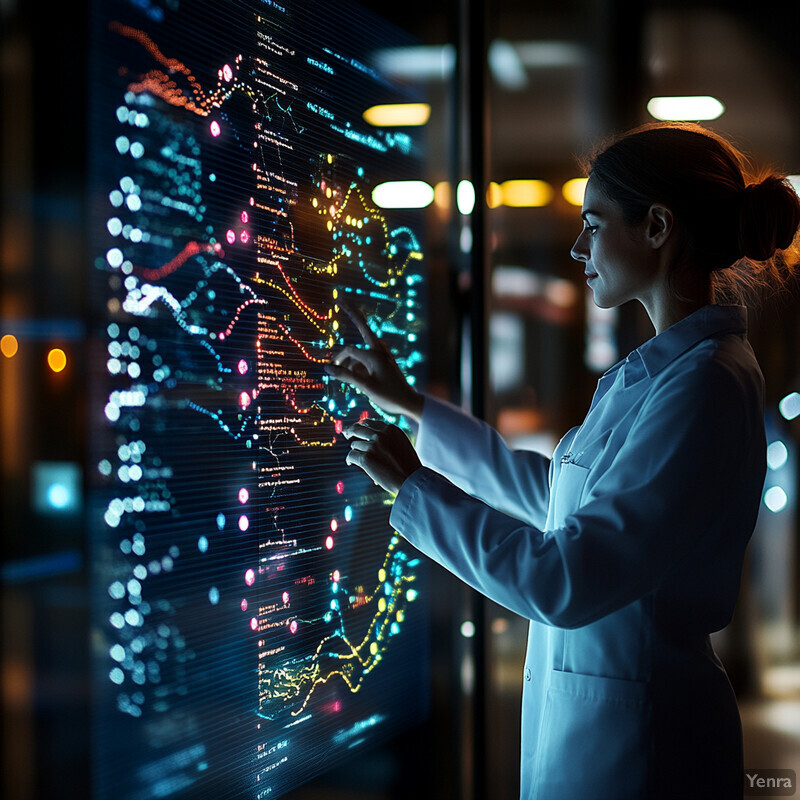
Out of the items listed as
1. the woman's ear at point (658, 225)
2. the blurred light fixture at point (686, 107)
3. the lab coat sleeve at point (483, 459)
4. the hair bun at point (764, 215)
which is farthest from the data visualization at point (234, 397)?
the blurred light fixture at point (686, 107)

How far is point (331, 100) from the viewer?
134cm

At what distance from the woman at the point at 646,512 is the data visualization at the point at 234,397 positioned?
7.3 inches

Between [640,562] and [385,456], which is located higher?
[385,456]

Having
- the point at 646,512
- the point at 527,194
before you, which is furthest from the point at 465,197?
the point at 646,512

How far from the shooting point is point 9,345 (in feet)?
2.60

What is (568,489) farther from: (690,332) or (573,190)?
(573,190)

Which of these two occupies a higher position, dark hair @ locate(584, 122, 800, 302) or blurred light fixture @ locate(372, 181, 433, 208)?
blurred light fixture @ locate(372, 181, 433, 208)

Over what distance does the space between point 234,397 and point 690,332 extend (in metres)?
0.65

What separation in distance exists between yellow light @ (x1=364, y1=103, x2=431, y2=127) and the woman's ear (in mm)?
550

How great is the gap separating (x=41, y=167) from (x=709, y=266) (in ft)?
3.00

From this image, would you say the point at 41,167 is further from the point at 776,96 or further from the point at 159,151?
the point at 776,96

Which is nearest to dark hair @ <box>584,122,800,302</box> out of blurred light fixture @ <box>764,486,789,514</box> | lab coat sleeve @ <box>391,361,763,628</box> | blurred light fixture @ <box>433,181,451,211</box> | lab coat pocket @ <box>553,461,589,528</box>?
lab coat sleeve @ <box>391,361,763,628</box>

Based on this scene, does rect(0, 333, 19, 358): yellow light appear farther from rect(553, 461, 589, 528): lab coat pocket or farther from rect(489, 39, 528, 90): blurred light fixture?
rect(489, 39, 528, 90): blurred light fixture

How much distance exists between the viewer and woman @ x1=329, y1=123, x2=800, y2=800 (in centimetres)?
101
